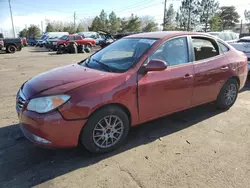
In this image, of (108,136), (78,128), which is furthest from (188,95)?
(78,128)

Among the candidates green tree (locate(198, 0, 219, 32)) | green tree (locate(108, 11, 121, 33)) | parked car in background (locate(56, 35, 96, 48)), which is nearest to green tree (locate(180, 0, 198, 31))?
green tree (locate(198, 0, 219, 32))

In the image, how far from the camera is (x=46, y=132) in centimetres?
271

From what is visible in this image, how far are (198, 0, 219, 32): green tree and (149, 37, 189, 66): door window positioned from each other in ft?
162

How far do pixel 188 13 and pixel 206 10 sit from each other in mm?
3815

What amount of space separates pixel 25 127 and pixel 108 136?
1.09 m

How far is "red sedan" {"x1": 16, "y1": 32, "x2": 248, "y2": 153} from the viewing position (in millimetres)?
2756

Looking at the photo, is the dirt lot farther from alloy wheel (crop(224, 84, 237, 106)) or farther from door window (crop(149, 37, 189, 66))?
door window (crop(149, 37, 189, 66))

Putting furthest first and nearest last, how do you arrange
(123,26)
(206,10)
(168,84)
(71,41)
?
(123,26) → (206,10) → (71,41) → (168,84)

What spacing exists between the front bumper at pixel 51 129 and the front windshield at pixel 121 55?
104 cm

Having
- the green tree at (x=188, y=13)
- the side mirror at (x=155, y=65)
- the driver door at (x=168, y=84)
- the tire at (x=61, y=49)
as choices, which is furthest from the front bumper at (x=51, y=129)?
the green tree at (x=188, y=13)

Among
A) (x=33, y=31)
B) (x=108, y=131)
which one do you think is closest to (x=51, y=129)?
(x=108, y=131)

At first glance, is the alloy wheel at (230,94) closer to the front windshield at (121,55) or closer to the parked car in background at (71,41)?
the front windshield at (121,55)

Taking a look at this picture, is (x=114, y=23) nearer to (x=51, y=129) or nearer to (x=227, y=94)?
(x=227, y=94)

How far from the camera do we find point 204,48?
4.20 m
